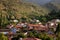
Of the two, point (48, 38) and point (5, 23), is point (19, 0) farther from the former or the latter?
point (48, 38)

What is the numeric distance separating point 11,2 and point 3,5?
507 cm

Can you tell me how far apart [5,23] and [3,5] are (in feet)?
109

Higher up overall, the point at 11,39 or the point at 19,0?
the point at 11,39

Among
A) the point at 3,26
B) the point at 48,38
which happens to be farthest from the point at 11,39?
the point at 3,26

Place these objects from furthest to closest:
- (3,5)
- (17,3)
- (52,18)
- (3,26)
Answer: (17,3) → (3,5) → (52,18) → (3,26)

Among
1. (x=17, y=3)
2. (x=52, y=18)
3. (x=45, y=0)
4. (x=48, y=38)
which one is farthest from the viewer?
(x=45, y=0)

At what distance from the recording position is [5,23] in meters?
62.0

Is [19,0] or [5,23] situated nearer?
[5,23]

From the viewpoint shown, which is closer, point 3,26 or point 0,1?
point 3,26

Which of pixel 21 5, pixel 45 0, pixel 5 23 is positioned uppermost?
pixel 5 23

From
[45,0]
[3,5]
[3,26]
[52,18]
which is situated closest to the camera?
[3,26]

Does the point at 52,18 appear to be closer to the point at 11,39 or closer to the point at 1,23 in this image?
the point at 1,23

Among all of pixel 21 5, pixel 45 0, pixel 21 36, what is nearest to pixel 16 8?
pixel 21 5

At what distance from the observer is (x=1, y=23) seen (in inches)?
2355
